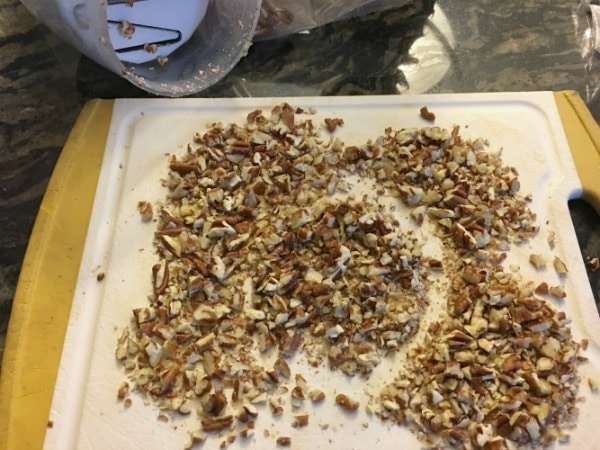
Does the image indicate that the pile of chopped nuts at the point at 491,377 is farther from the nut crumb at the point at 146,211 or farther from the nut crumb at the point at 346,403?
the nut crumb at the point at 146,211

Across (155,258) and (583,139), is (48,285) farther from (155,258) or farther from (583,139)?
(583,139)

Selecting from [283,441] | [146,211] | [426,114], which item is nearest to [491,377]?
[283,441]

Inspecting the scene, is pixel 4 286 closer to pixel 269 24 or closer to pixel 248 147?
pixel 248 147

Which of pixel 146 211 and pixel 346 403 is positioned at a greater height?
pixel 146 211

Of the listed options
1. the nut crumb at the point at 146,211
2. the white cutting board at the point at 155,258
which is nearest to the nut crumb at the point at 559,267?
the white cutting board at the point at 155,258

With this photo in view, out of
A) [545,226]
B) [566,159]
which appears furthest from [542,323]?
[566,159]
